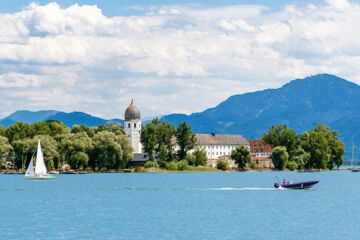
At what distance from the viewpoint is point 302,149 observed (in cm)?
17550

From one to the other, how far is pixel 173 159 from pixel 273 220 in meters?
110

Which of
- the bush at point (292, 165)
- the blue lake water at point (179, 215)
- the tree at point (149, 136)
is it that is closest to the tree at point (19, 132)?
the tree at point (149, 136)

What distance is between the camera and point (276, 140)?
181625 mm

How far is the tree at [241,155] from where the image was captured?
554 feet

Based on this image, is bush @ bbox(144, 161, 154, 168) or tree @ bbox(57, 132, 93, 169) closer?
tree @ bbox(57, 132, 93, 169)

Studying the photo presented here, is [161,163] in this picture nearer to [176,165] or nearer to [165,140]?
[176,165]

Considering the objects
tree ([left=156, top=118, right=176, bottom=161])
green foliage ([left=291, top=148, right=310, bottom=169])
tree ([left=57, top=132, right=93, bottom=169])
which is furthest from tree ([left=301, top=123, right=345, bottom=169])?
tree ([left=57, top=132, right=93, bottom=169])

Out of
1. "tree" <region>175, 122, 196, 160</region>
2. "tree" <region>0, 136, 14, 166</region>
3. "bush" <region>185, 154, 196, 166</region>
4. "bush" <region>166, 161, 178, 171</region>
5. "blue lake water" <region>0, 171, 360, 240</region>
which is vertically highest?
"tree" <region>175, 122, 196, 160</region>

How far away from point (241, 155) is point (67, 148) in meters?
55.9

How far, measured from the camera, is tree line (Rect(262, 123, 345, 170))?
170 m

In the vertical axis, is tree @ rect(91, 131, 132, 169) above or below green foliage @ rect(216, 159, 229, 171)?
above

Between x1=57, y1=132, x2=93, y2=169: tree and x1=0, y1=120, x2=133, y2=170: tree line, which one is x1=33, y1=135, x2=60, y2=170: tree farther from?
x1=57, y1=132, x2=93, y2=169: tree

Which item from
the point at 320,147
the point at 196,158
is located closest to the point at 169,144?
the point at 196,158

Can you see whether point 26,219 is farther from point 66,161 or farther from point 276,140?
point 276,140
